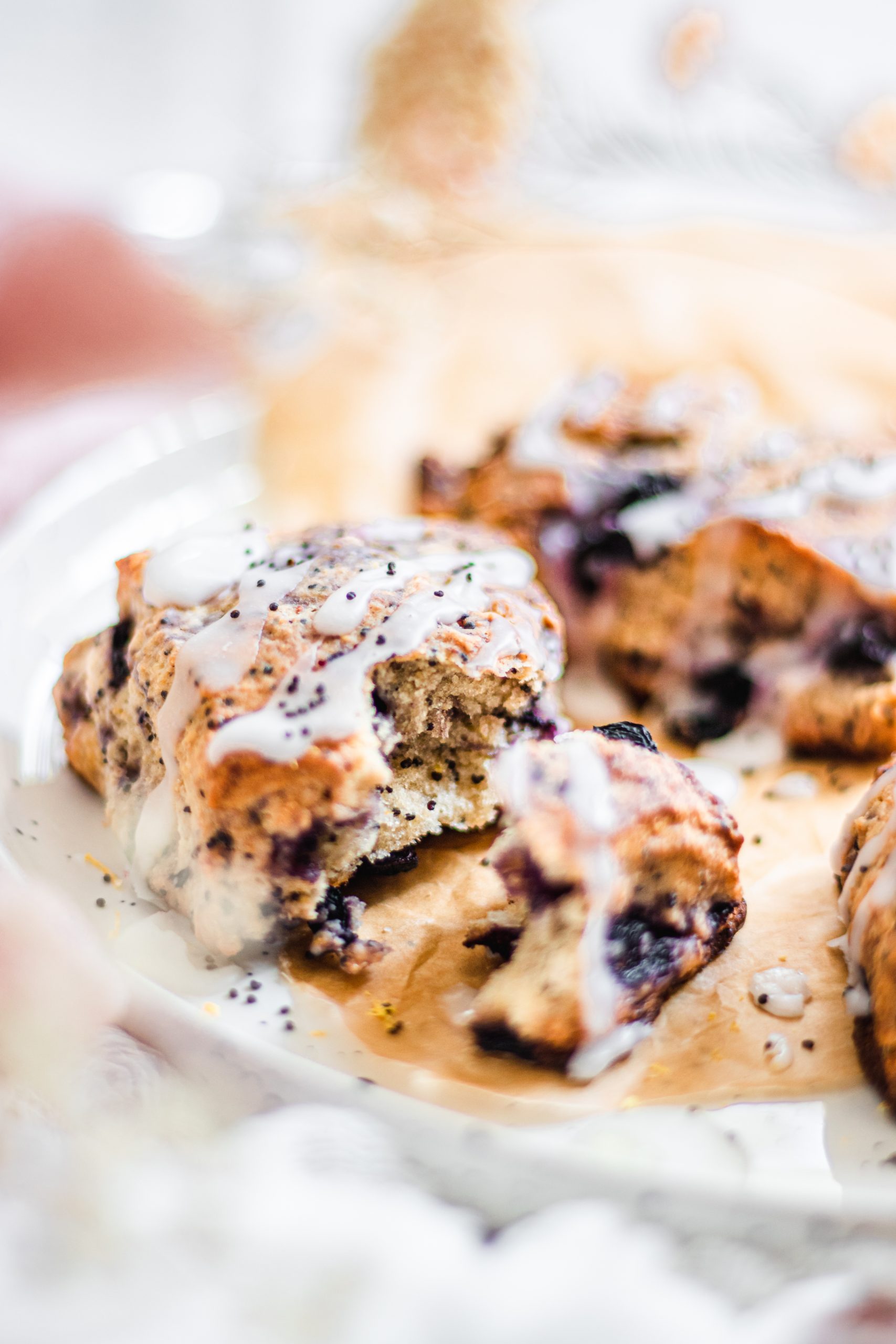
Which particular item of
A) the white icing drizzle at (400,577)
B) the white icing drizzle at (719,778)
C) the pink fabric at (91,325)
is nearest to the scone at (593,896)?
the white icing drizzle at (400,577)

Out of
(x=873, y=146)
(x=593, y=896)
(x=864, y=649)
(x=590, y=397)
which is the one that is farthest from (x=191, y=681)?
(x=873, y=146)

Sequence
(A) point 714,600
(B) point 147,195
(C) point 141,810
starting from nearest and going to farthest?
(C) point 141,810 < (A) point 714,600 < (B) point 147,195

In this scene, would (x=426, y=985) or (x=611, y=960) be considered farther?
(x=426, y=985)

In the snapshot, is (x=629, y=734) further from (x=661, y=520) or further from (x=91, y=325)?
(x=91, y=325)

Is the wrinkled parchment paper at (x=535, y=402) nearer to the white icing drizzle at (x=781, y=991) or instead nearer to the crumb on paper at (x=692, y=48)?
the white icing drizzle at (x=781, y=991)

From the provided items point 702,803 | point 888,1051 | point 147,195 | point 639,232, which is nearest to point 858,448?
point 702,803

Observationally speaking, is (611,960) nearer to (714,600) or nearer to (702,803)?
(702,803)
